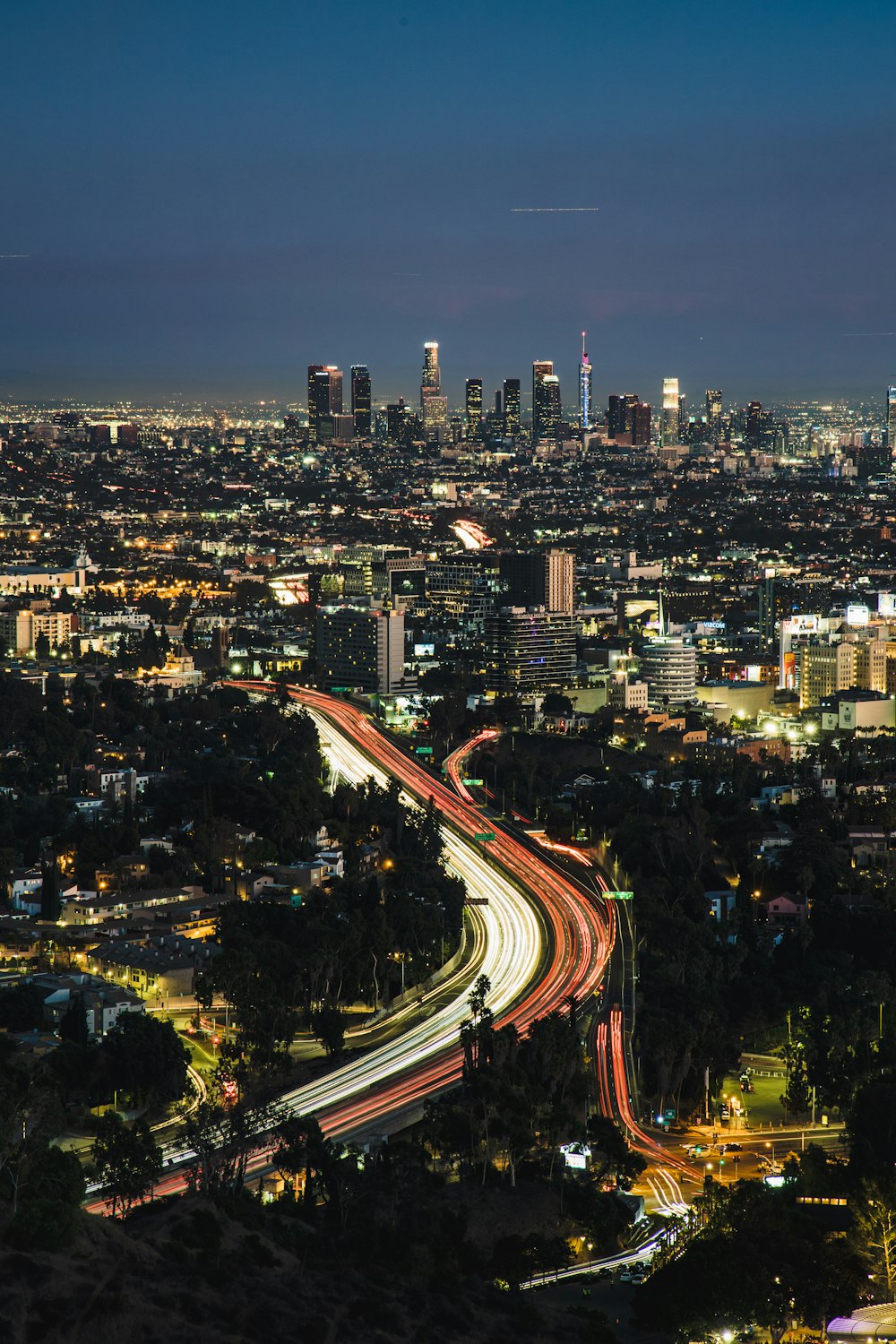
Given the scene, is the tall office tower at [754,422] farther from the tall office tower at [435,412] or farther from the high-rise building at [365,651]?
the high-rise building at [365,651]

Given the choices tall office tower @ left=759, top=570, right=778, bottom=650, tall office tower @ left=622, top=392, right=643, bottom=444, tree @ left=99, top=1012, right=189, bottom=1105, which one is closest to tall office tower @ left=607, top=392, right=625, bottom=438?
tall office tower @ left=622, top=392, right=643, bottom=444

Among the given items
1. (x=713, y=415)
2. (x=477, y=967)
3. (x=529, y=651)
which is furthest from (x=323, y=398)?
(x=477, y=967)

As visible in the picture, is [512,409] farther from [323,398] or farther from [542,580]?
[542,580]

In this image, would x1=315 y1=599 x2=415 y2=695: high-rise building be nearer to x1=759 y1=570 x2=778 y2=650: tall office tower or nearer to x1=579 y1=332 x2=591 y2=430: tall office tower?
x1=759 y1=570 x2=778 y2=650: tall office tower

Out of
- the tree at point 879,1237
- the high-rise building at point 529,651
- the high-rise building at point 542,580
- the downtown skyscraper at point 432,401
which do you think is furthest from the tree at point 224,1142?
the downtown skyscraper at point 432,401

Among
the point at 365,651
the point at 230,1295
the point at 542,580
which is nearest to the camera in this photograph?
the point at 230,1295

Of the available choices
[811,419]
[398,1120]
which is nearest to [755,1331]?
[398,1120]
